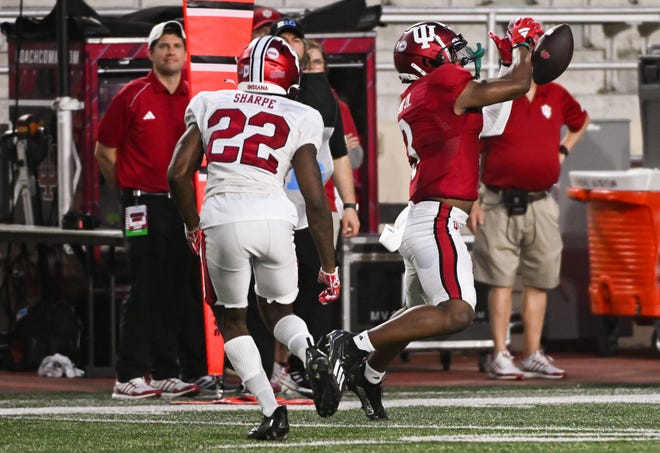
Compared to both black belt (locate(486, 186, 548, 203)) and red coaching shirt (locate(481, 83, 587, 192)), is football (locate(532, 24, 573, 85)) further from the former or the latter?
black belt (locate(486, 186, 548, 203))

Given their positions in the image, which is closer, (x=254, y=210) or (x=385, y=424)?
(x=254, y=210)

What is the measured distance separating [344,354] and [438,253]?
0.55 metres

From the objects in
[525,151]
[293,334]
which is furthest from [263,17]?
[293,334]

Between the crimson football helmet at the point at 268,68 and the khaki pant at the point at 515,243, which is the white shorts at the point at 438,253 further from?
the khaki pant at the point at 515,243

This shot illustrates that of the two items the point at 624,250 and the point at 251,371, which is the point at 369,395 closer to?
the point at 251,371

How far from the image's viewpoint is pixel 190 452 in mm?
5395

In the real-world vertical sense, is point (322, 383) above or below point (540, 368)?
above

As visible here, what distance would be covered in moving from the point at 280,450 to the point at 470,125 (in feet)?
6.25

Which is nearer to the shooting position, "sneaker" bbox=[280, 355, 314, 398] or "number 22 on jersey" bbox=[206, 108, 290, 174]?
"number 22 on jersey" bbox=[206, 108, 290, 174]

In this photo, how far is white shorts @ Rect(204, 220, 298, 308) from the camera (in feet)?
19.8

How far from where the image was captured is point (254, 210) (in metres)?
6.06

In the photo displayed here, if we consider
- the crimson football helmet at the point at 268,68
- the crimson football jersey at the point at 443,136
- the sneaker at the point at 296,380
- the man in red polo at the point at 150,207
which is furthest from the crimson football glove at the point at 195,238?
the man in red polo at the point at 150,207

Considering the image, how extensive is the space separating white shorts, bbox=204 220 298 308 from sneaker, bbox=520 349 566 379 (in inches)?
155

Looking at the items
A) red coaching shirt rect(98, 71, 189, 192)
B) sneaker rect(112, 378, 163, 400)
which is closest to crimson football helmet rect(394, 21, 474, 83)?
red coaching shirt rect(98, 71, 189, 192)
